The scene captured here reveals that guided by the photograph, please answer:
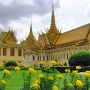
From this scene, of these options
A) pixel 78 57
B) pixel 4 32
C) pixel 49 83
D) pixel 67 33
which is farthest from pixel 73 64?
pixel 67 33

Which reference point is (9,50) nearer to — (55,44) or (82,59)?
(55,44)

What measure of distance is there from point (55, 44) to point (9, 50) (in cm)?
1952

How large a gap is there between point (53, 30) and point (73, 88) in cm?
7458

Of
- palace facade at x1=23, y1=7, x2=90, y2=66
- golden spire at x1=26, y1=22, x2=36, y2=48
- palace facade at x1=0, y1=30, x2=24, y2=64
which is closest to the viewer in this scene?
palace facade at x1=0, y1=30, x2=24, y2=64

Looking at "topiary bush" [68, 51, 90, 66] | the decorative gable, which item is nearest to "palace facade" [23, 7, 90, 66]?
the decorative gable

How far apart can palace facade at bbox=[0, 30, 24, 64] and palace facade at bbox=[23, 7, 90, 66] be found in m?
9.34

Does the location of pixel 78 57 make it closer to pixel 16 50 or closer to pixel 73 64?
pixel 73 64

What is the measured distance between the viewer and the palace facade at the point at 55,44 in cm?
6098

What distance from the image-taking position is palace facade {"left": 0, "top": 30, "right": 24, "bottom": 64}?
56.4 metres

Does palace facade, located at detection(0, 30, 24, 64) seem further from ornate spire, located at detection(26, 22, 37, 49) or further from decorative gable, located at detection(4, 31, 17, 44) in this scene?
ornate spire, located at detection(26, 22, 37, 49)

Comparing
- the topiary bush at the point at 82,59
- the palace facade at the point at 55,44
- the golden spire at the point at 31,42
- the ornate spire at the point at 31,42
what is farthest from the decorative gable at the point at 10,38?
the topiary bush at the point at 82,59

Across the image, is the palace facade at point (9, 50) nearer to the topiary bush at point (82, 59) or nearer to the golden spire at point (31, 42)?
the golden spire at point (31, 42)

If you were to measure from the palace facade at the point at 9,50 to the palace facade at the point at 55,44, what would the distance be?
30.6ft

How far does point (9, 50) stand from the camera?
56.8 metres
